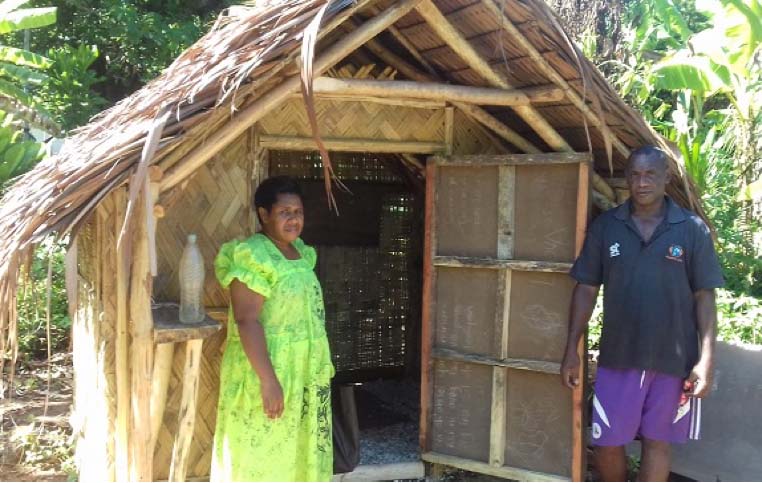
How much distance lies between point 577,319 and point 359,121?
1.62m

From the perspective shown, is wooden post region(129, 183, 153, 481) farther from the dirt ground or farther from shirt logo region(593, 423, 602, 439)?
shirt logo region(593, 423, 602, 439)

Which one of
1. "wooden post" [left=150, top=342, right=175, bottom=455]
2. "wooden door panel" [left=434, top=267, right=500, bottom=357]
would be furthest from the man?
"wooden post" [left=150, top=342, right=175, bottom=455]

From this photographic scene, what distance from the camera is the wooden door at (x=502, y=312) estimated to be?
4.03 m

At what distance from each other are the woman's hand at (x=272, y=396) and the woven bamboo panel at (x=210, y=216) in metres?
0.96

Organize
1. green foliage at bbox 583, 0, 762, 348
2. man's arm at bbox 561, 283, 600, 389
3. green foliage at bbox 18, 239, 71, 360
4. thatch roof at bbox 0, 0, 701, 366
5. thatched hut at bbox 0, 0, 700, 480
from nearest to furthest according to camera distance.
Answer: thatch roof at bbox 0, 0, 701, 366 → thatched hut at bbox 0, 0, 700, 480 → man's arm at bbox 561, 283, 600, 389 → green foliage at bbox 583, 0, 762, 348 → green foliage at bbox 18, 239, 71, 360

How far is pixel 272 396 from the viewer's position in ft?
9.80

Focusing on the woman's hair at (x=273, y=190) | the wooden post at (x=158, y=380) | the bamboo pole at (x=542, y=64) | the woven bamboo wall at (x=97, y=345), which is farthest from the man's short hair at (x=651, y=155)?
the woven bamboo wall at (x=97, y=345)

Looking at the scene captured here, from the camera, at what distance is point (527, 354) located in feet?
13.6

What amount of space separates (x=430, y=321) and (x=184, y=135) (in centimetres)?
205

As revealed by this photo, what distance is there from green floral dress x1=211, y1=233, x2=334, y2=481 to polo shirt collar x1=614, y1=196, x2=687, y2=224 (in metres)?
1.54

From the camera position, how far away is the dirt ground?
4.80 meters

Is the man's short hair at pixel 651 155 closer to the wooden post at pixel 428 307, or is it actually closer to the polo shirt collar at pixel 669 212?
the polo shirt collar at pixel 669 212

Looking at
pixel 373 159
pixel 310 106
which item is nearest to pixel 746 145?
pixel 373 159

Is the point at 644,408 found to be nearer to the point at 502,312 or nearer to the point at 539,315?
the point at 539,315
